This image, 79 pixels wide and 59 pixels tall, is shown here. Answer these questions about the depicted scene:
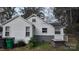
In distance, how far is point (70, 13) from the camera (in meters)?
3.16

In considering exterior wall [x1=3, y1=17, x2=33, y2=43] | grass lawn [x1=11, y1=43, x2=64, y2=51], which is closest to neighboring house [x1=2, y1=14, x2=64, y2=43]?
exterior wall [x1=3, y1=17, x2=33, y2=43]

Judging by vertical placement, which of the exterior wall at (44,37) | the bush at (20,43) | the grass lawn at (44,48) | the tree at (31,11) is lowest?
the grass lawn at (44,48)

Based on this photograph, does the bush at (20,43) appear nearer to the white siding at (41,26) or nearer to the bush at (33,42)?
the bush at (33,42)

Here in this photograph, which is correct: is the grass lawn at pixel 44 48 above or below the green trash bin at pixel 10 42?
below

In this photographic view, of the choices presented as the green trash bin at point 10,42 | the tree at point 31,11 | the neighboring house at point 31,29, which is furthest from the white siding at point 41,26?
the green trash bin at point 10,42

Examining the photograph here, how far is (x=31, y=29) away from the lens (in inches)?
125

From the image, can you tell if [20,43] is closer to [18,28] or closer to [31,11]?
[18,28]

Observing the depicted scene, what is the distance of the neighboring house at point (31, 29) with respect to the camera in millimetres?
3145

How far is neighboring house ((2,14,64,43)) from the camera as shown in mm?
3145

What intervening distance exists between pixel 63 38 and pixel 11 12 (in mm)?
1201

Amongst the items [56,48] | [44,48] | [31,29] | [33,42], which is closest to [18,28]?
[31,29]
